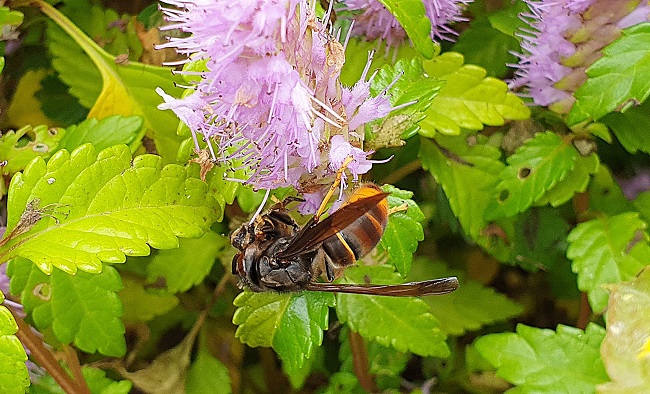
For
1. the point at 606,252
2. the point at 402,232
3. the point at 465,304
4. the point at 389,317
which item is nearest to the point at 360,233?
the point at 402,232

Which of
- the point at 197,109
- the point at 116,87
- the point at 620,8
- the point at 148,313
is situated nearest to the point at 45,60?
the point at 116,87

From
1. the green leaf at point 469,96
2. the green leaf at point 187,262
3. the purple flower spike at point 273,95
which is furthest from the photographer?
the green leaf at point 187,262

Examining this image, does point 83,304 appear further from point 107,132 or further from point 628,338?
point 628,338

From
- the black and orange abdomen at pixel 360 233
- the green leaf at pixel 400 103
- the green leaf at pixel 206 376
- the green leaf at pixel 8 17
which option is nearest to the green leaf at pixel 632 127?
the green leaf at pixel 400 103

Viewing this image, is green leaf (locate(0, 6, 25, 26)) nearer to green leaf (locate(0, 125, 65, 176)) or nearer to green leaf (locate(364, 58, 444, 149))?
green leaf (locate(0, 125, 65, 176))

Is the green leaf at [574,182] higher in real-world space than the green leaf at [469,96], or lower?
lower

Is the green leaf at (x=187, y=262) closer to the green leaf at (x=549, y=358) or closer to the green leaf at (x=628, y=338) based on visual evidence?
the green leaf at (x=549, y=358)
